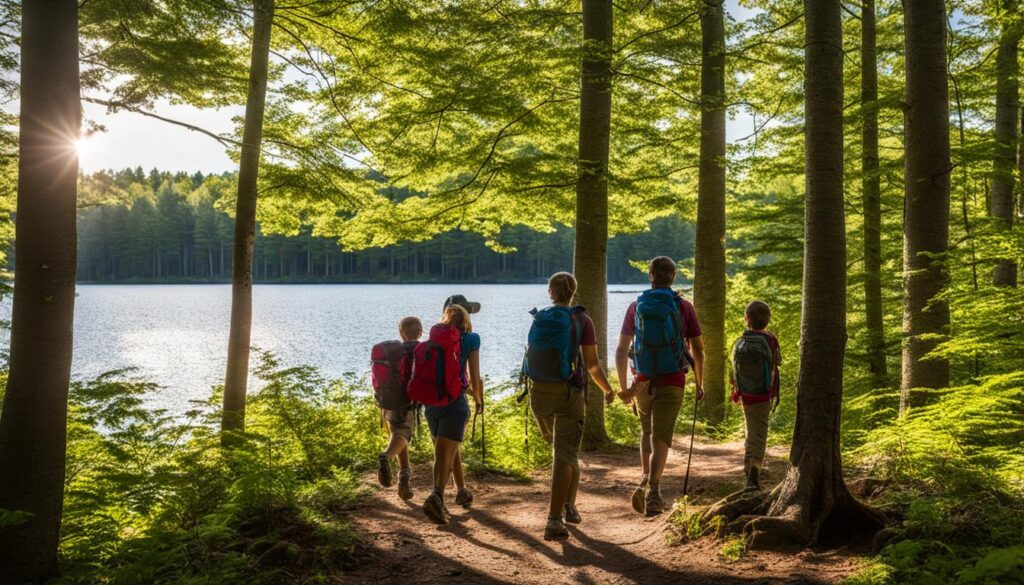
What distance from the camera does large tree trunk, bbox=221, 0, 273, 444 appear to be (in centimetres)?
874

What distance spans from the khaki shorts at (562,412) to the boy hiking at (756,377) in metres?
1.80

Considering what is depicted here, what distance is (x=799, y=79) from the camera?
10.3 metres

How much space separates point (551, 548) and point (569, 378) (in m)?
1.24

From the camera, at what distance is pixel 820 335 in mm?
4035

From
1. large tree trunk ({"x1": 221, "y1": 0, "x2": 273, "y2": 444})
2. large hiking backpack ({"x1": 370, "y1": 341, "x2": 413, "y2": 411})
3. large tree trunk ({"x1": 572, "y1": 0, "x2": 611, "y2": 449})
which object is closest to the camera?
large hiking backpack ({"x1": 370, "y1": 341, "x2": 413, "y2": 411})

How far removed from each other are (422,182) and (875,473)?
693cm

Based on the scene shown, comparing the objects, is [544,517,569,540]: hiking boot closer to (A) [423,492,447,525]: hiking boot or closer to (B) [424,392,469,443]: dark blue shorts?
(A) [423,492,447,525]: hiking boot

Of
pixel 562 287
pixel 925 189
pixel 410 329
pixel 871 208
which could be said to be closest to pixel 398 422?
pixel 410 329

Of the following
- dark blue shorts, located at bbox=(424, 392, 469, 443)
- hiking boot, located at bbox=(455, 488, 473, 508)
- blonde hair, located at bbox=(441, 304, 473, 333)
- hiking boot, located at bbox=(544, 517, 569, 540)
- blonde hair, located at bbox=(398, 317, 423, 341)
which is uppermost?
blonde hair, located at bbox=(441, 304, 473, 333)

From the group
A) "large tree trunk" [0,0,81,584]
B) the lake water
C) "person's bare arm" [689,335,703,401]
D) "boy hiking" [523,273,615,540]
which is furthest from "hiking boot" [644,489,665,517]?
the lake water

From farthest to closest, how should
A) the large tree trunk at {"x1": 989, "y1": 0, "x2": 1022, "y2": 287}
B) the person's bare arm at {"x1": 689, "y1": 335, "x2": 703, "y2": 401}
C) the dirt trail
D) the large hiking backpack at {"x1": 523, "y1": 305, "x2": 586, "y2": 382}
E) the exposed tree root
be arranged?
the large tree trunk at {"x1": 989, "y1": 0, "x2": 1022, "y2": 287} < the person's bare arm at {"x1": 689, "y1": 335, "x2": 703, "y2": 401} < the large hiking backpack at {"x1": 523, "y1": 305, "x2": 586, "y2": 382} < the exposed tree root < the dirt trail

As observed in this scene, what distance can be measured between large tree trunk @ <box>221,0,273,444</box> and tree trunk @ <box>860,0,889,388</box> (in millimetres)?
8070

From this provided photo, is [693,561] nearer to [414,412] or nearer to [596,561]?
[596,561]

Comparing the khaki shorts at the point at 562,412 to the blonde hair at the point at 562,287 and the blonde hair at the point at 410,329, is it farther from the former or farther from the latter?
the blonde hair at the point at 410,329
